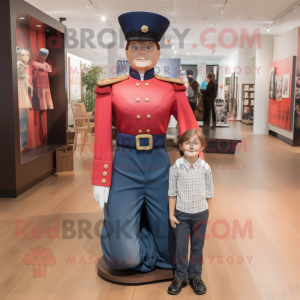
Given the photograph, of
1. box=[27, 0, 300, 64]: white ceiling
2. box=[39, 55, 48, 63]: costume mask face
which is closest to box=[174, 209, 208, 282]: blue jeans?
box=[39, 55, 48, 63]: costume mask face

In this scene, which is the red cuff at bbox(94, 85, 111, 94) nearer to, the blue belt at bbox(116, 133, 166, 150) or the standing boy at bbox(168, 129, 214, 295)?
the blue belt at bbox(116, 133, 166, 150)

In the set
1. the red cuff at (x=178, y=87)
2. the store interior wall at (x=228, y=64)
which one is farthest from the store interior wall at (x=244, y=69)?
the red cuff at (x=178, y=87)

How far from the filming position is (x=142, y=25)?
7.50 ft

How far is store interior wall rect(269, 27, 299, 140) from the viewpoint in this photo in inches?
363

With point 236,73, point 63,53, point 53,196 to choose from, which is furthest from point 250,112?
point 53,196

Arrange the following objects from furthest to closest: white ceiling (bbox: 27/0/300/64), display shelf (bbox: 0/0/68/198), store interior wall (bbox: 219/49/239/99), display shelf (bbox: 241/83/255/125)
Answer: store interior wall (bbox: 219/49/239/99), display shelf (bbox: 241/83/255/125), white ceiling (bbox: 27/0/300/64), display shelf (bbox: 0/0/68/198)

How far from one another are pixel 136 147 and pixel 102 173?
266mm

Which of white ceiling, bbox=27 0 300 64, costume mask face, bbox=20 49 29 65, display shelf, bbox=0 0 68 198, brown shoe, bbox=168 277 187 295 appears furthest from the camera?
white ceiling, bbox=27 0 300 64

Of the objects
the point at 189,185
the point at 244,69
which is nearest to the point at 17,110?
the point at 189,185

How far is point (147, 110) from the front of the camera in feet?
7.52

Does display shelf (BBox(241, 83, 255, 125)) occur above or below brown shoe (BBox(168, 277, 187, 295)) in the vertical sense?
above

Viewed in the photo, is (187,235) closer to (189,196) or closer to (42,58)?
(189,196)

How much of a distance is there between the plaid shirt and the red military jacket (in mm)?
145

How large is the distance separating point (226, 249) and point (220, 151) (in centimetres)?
485
